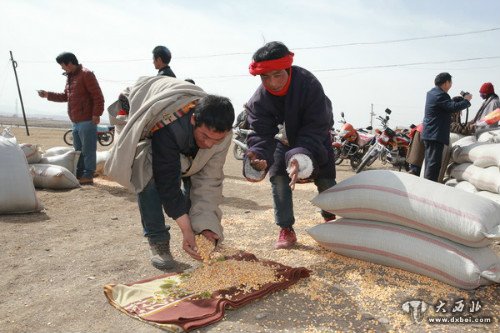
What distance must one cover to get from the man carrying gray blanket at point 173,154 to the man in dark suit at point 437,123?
2.96m

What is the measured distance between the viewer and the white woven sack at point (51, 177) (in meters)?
4.66

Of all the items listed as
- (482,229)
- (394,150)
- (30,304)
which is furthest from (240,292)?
(394,150)

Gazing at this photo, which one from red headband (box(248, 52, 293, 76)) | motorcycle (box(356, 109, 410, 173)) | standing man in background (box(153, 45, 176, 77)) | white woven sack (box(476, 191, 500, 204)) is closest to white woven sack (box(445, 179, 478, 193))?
white woven sack (box(476, 191, 500, 204))

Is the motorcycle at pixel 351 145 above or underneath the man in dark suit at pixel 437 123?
underneath

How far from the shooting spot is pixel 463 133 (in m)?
5.06

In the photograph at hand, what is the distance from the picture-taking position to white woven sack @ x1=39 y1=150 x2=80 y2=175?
504 centimetres

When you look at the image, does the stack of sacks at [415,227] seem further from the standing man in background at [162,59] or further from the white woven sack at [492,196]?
the standing man in background at [162,59]

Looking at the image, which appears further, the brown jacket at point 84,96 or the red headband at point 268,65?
the brown jacket at point 84,96

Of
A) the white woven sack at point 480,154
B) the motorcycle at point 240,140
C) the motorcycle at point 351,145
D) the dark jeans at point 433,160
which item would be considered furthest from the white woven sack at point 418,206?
the motorcycle at point 351,145

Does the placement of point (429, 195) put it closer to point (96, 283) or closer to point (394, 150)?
point (96, 283)

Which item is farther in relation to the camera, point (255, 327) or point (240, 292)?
point (240, 292)

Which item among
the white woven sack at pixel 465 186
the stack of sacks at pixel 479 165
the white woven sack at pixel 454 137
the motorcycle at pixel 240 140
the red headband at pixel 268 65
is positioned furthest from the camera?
the motorcycle at pixel 240 140

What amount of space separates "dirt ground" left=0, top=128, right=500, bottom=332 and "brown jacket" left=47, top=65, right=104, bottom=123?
165 centimetres

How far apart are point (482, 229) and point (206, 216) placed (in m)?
1.49
